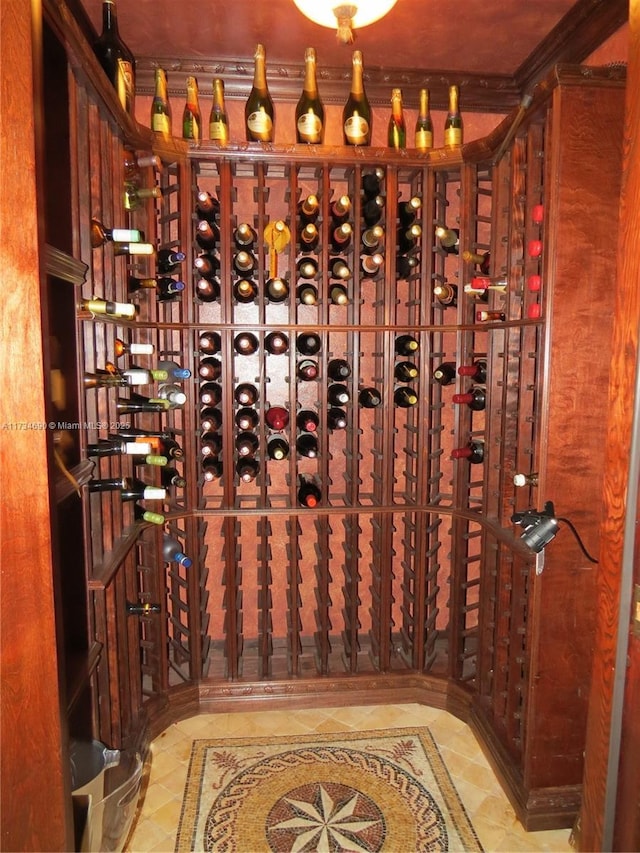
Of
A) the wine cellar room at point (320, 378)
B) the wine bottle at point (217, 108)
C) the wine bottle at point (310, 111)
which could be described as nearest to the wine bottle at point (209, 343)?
the wine cellar room at point (320, 378)

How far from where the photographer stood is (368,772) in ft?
7.09

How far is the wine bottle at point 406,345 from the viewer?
8.14ft

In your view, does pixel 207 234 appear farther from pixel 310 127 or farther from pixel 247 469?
pixel 247 469

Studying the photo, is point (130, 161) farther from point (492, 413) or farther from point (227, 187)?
point (492, 413)

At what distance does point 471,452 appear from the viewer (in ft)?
7.93

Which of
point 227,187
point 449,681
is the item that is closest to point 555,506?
point 449,681

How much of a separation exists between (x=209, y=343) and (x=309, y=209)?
0.70m

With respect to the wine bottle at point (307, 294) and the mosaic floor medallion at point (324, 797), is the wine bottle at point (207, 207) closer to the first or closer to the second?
the wine bottle at point (307, 294)

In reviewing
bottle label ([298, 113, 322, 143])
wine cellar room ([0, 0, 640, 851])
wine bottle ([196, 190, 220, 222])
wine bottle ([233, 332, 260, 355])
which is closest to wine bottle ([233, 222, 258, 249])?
wine cellar room ([0, 0, 640, 851])

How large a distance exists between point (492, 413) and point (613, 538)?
3.68 feet

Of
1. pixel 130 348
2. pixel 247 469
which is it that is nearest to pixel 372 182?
pixel 130 348

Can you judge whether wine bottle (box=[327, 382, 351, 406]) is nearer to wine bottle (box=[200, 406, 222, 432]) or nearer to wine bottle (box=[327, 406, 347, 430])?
wine bottle (box=[327, 406, 347, 430])

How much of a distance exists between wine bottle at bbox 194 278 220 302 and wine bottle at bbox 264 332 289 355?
0.96 ft

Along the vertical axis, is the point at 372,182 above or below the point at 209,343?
above
